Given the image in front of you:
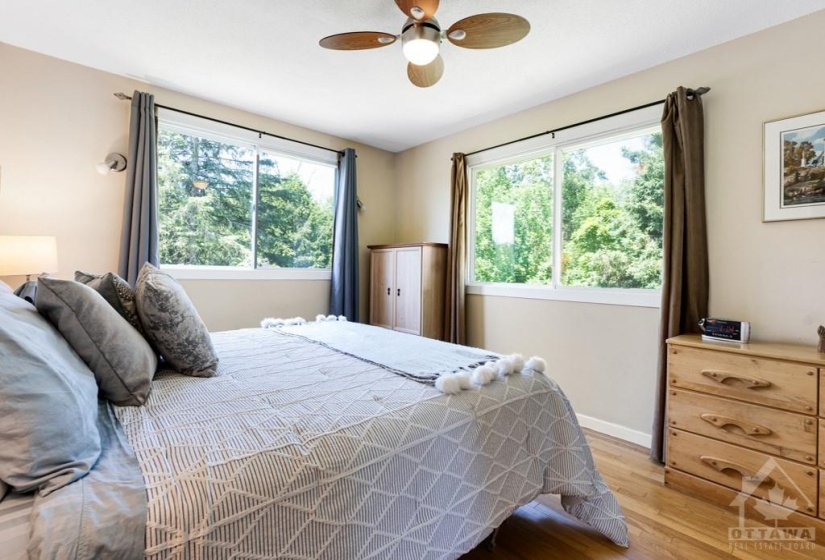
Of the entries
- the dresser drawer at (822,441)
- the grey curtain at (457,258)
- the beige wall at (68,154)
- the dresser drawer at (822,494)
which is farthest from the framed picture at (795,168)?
the beige wall at (68,154)

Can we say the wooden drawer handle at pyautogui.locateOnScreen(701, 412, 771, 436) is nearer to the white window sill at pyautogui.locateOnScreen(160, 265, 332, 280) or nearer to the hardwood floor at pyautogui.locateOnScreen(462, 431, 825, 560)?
the hardwood floor at pyautogui.locateOnScreen(462, 431, 825, 560)

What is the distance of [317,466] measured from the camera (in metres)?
0.90

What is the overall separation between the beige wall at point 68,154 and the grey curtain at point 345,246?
1085 millimetres

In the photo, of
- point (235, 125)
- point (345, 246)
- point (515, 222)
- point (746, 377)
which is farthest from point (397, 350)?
point (235, 125)

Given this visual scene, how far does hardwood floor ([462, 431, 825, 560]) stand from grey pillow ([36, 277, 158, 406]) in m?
1.38

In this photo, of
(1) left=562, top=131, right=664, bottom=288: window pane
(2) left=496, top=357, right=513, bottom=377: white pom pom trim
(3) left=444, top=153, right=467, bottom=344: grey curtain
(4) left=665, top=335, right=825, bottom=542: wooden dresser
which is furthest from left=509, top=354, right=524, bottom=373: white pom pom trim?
(3) left=444, top=153, right=467, bottom=344: grey curtain

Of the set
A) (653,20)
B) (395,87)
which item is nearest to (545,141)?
(653,20)

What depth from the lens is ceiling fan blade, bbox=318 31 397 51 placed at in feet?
6.01

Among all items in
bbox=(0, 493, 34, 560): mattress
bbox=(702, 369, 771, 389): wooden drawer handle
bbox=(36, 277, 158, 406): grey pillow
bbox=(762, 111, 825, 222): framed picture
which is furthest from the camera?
bbox=(762, 111, 825, 222): framed picture

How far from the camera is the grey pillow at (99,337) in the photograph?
42.3 inches

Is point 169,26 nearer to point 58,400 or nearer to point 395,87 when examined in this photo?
point 395,87

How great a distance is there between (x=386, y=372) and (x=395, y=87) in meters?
2.31

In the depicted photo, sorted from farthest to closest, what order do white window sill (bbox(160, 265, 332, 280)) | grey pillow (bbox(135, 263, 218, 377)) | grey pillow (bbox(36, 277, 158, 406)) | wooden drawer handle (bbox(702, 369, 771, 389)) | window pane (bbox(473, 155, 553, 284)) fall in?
window pane (bbox(473, 155, 553, 284)) → white window sill (bbox(160, 265, 332, 280)) → wooden drawer handle (bbox(702, 369, 771, 389)) → grey pillow (bbox(135, 263, 218, 377)) → grey pillow (bbox(36, 277, 158, 406))

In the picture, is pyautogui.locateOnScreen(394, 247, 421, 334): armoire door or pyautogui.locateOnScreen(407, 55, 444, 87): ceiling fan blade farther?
pyautogui.locateOnScreen(394, 247, 421, 334): armoire door
